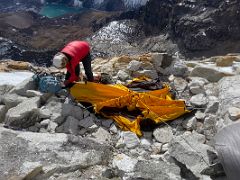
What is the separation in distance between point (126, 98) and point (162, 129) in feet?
2.61

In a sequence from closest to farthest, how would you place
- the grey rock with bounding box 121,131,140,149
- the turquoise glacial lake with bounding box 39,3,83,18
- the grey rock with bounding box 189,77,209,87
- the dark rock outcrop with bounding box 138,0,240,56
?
the grey rock with bounding box 121,131,140,149 → the grey rock with bounding box 189,77,209,87 → the dark rock outcrop with bounding box 138,0,240,56 → the turquoise glacial lake with bounding box 39,3,83,18

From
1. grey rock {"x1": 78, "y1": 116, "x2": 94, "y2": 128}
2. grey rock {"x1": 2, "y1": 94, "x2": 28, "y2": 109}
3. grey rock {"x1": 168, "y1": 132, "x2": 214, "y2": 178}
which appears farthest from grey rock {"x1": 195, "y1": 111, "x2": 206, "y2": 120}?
grey rock {"x1": 2, "y1": 94, "x2": 28, "y2": 109}

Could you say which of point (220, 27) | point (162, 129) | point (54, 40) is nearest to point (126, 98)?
point (162, 129)

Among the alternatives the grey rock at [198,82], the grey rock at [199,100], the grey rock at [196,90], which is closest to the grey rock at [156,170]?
the grey rock at [199,100]

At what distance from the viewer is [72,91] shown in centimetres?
698

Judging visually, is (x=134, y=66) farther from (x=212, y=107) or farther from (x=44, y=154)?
(x=44, y=154)

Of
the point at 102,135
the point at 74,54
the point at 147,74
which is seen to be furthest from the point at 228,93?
the point at 74,54

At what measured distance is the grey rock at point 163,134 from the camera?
20.2 feet

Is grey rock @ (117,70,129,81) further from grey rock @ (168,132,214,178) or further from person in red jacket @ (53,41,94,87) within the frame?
grey rock @ (168,132,214,178)

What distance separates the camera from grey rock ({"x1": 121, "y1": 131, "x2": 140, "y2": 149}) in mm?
5809

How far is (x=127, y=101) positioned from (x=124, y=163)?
203cm

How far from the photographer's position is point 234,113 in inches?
217

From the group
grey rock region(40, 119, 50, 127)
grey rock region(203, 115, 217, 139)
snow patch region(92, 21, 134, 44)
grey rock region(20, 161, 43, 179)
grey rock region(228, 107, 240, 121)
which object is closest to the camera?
grey rock region(20, 161, 43, 179)

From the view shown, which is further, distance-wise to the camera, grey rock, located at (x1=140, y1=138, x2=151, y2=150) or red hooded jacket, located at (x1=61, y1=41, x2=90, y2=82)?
red hooded jacket, located at (x1=61, y1=41, x2=90, y2=82)
